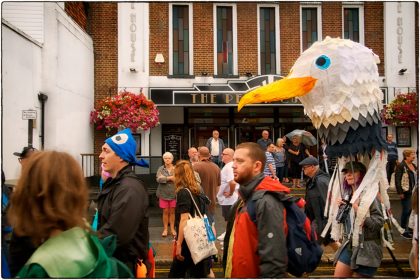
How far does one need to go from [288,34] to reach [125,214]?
1313cm

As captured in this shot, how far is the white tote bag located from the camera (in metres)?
4.39

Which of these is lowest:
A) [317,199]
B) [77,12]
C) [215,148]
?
[317,199]

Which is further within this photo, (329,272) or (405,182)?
(405,182)

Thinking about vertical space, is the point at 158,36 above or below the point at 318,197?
above

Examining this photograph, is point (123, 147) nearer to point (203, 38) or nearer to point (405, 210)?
point (405, 210)

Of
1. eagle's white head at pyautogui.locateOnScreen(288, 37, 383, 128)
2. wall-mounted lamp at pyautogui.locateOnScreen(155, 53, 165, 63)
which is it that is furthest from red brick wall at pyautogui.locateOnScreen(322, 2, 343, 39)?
eagle's white head at pyautogui.locateOnScreen(288, 37, 383, 128)

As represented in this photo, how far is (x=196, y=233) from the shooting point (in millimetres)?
4438

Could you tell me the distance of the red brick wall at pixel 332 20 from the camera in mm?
14742

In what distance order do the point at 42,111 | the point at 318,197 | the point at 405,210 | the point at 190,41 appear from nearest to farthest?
the point at 318,197
the point at 405,210
the point at 42,111
the point at 190,41

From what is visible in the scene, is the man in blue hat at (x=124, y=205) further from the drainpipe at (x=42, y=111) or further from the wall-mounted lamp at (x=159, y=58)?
the wall-mounted lamp at (x=159, y=58)

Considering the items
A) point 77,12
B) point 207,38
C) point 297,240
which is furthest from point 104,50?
point 297,240

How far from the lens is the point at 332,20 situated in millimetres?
14844

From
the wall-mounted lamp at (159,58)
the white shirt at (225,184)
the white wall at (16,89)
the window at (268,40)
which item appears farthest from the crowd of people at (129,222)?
the window at (268,40)

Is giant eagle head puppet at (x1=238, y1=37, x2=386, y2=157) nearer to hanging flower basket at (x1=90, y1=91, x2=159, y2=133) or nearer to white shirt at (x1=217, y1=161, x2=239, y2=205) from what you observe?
white shirt at (x1=217, y1=161, x2=239, y2=205)
